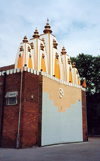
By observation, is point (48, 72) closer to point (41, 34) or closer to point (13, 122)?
point (41, 34)

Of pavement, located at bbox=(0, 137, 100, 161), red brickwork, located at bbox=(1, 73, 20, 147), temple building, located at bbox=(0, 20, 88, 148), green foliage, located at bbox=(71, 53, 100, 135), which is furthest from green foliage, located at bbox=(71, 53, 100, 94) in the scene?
pavement, located at bbox=(0, 137, 100, 161)

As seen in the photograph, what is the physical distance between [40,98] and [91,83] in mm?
20475

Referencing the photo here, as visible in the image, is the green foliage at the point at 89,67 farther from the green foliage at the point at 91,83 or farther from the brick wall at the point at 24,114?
the brick wall at the point at 24,114

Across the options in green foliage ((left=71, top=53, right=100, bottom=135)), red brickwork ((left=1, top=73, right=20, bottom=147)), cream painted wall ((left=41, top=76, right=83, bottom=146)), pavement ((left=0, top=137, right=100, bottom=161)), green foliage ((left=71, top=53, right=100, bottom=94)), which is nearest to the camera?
pavement ((left=0, top=137, right=100, bottom=161))

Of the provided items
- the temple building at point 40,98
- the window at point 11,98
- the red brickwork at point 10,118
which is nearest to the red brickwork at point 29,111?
the temple building at point 40,98

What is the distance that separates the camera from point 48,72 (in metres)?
19.1

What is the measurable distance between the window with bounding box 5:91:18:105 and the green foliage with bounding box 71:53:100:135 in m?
20.2

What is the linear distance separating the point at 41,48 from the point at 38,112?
6874 mm

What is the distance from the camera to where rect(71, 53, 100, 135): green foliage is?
32.9 m

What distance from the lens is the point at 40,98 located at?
53.7ft

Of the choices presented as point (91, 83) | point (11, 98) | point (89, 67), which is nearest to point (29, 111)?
point (11, 98)

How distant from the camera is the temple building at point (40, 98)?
14.9 meters

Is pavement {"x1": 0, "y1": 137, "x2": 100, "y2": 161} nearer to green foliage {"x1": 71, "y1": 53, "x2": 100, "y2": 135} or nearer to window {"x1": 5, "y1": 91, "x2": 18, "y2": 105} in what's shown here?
window {"x1": 5, "y1": 91, "x2": 18, "y2": 105}

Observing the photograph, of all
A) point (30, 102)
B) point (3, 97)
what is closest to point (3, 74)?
point (3, 97)
